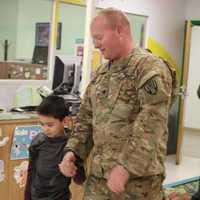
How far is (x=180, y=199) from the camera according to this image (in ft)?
13.0

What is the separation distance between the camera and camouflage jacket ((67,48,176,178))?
60.9 inches

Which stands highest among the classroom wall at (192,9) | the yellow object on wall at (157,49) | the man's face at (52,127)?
the classroom wall at (192,9)

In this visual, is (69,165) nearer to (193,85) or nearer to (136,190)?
(136,190)

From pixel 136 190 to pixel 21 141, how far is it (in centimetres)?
156

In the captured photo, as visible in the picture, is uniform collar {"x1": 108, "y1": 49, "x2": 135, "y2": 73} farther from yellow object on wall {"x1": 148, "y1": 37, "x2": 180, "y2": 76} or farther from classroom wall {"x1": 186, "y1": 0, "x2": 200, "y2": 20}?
classroom wall {"x1": 186, "y1": 0, "x2": 200, "y2": 20}

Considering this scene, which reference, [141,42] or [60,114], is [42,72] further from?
[60,114]

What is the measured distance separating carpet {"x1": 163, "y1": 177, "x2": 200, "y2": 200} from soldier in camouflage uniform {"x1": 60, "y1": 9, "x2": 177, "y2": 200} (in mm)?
2269

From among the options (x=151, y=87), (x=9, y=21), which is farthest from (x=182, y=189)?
(x=9, y=21)

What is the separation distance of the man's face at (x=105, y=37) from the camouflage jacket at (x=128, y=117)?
0.21 ft

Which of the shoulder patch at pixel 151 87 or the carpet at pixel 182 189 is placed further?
the carpet at pixel 182 189

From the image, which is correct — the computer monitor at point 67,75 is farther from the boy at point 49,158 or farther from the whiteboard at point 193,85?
the whiteboard at point 193,85

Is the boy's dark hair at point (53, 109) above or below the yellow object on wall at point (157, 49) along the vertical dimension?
below

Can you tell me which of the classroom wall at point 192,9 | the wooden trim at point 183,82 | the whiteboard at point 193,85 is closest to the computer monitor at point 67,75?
the wooden trim at point 183,82

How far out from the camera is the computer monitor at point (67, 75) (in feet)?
12.8
